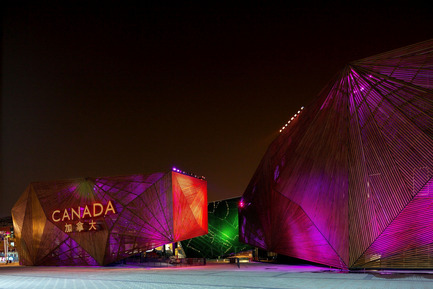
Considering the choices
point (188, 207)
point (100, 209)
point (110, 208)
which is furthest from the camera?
point (188, 207)

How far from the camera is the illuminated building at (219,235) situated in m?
41.2

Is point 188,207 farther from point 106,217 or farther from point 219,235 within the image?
point 219,235

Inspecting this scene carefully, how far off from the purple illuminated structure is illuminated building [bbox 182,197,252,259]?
15.9 meters

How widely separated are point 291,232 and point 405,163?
28.2 feet

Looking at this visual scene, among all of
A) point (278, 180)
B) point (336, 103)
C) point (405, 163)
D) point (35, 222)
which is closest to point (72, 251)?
point (35, 222)

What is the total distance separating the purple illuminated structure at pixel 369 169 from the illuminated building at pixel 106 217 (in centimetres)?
1070

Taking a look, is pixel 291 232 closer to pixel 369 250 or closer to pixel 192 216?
pixel 369 250

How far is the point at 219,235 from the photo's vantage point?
1625 inches

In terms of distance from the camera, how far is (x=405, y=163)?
64.3ft

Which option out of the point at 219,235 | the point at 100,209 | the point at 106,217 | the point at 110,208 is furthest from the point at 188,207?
the point at 219,235

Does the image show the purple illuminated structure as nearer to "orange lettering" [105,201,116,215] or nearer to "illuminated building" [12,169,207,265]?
"illuminated building" [12,169,207,265]

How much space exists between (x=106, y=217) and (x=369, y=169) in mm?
21084

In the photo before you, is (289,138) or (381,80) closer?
(381,80)

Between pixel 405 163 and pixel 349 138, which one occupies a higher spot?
pixel 349 138
